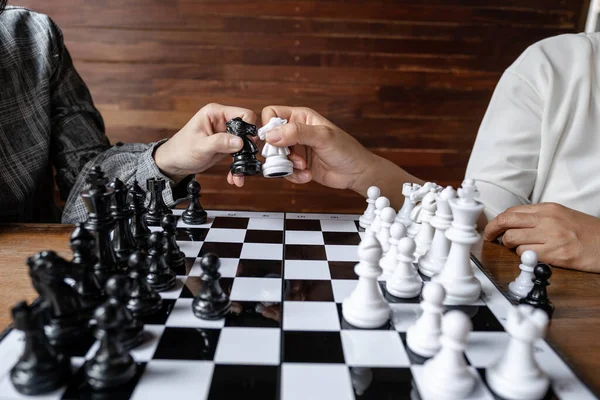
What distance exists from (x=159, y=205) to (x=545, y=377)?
1042 mm

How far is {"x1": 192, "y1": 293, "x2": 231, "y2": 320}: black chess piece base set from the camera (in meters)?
0.84

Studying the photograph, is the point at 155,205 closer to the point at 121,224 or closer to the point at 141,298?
the point at 121,224

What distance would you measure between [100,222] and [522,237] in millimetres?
1029

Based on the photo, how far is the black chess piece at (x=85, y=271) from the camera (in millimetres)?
837

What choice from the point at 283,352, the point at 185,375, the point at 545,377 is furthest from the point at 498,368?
the point at 185,375

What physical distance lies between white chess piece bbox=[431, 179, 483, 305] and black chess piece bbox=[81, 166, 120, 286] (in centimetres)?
70

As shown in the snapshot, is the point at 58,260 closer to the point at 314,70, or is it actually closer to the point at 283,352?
the point at 283,352

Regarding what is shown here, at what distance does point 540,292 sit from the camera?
36.2 inches

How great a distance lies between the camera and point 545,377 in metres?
0.69

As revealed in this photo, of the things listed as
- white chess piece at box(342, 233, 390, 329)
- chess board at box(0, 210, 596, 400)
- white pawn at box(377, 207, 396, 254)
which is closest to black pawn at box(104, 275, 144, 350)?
chess board at box(0, 210, 596, 400)

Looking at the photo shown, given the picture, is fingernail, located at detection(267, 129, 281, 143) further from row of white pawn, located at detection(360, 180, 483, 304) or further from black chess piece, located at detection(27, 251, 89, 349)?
black chess piece, located at detection(27, 251, 89, 349)

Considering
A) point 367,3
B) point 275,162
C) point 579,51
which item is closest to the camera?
point 275,162

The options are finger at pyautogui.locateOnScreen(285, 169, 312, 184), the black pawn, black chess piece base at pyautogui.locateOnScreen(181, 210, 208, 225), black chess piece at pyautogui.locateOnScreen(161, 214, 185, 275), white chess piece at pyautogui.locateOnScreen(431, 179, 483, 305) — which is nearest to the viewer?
the black pawn

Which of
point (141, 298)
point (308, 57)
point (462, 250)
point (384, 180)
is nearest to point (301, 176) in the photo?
point (384, 180)
